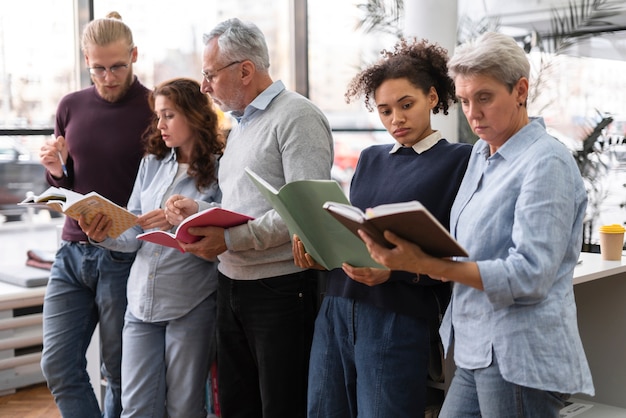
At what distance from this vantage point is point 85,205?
257cm

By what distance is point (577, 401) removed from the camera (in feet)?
9.82

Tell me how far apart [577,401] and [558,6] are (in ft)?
12.6

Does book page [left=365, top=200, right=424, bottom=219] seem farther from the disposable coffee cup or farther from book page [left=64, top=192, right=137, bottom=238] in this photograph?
the disposable coffee cup

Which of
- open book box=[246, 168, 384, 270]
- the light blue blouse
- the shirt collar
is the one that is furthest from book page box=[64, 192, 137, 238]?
the shirt collar

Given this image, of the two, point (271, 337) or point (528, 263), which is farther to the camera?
point (271, 337)

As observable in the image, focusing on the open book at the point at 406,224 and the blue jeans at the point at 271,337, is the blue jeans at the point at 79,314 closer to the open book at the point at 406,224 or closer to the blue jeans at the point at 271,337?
the blue jeans at the point at 271,337

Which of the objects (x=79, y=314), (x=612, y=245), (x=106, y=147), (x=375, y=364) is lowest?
(x=79, y=314)

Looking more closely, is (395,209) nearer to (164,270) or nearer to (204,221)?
(204,221)

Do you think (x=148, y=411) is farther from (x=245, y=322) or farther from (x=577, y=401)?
(x=577, y=401)

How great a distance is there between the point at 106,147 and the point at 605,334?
198cm

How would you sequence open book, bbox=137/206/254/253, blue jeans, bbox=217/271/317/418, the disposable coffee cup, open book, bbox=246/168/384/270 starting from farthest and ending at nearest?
1. the disposable coffee cup
2. blue jeans, bbox=217/271/317/418
3. open book, bbox=137/206/254/253
4. open book, bbox=246/168/384/270

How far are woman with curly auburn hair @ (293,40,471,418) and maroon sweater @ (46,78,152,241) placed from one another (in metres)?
1.04

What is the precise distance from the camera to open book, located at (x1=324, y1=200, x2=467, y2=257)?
151cm

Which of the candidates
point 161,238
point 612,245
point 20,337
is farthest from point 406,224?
point 20,337
